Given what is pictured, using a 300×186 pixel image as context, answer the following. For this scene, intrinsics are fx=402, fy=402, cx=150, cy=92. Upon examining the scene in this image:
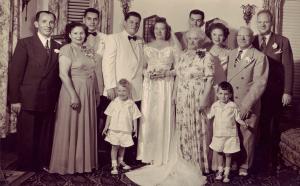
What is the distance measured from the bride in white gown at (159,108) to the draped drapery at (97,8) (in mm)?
874

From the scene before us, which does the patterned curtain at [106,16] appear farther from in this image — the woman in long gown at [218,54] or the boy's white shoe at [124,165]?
the boy's white shoe at [124,165]

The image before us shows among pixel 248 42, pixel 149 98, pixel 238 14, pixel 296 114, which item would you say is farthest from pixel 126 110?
pixel 296 114

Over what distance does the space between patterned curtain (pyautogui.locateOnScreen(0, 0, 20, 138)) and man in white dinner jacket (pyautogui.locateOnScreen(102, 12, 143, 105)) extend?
1051mm

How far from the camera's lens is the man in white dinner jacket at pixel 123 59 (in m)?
4.25

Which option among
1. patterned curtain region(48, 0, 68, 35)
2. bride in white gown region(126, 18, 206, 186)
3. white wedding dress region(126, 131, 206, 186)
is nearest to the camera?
white wedding dress region(126, 131, 206, 186)

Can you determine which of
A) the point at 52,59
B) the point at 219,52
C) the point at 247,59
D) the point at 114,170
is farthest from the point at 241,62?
the point at 52,59

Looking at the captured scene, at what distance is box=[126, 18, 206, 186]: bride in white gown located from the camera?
4230mm

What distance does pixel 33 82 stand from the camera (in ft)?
13.0

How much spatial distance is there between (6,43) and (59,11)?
1.09m

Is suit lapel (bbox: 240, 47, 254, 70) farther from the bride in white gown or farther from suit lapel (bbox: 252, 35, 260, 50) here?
the bride in white gown

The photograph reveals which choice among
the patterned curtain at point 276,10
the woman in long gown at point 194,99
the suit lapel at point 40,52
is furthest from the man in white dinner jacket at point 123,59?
the patterned curtain at point 276,10

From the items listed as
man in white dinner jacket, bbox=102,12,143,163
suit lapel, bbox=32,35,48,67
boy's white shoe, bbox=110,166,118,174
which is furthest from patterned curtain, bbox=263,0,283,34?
suit lapel, bbox=32,35,48,67

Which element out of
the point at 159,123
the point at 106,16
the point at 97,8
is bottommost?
the point at 159,123

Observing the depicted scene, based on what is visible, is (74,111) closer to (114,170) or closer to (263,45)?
(114,170)
